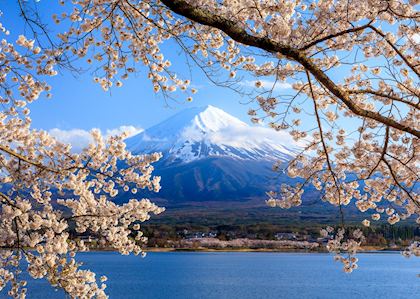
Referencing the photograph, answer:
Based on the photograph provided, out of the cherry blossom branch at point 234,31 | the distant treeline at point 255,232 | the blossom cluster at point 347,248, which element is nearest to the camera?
the cherry blossom branch at point 234,31

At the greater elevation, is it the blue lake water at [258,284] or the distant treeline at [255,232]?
the distant treeline at [255,232]

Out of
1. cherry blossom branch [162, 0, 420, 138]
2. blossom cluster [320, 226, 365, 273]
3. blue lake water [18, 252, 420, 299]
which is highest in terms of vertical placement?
cherry blossom branch [162, 0, 420, 138]

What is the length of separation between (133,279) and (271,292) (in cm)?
1147

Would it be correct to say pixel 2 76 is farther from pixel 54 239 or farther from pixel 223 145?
pixel 223 145

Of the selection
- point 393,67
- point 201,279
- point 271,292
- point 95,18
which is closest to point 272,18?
point 393,67

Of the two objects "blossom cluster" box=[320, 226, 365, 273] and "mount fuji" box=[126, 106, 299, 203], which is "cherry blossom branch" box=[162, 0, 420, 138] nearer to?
"blossom cluster" box=[320, 226, 365, 273]

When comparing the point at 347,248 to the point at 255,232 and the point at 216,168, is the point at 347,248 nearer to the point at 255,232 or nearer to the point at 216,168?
the point at 255,232

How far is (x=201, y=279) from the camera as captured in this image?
36.0m

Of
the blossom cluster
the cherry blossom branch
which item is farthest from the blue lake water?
the cherry blossom branch

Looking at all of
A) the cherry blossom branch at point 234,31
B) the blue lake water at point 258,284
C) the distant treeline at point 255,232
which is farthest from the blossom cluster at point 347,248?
the distant treeline at point 255,232

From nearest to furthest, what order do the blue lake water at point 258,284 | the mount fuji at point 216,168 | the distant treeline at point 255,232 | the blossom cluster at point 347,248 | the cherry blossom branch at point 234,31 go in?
the cherry blossom branch at point 234,31 → the blossom cluster at point 347,248 → the blue lake water at point 258,284 → the distant treeline at point 255,232 → the mount fuji at point 216,168

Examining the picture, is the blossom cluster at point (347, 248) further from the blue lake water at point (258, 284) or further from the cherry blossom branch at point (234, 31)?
the blue lake water at point (258, 284)

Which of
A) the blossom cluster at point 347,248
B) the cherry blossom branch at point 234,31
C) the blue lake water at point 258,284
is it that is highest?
the cherry blossom branch at point 234,31

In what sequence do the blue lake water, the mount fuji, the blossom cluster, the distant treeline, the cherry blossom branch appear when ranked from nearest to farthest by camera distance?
the cherry blossom branch
the blossom cluster
the blue lake water
the distant treeline
the mount fuji
